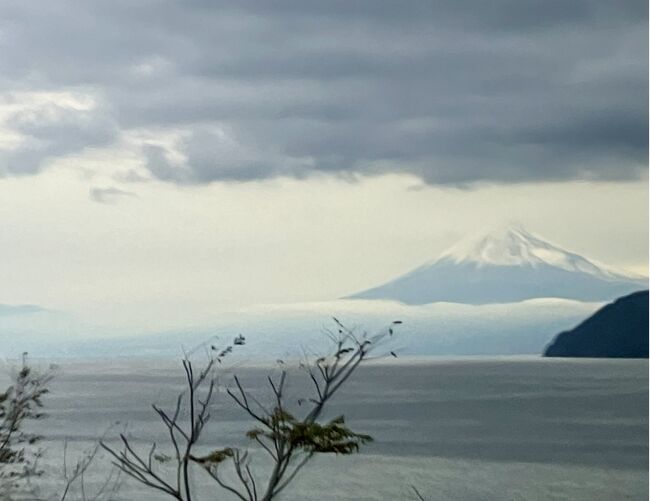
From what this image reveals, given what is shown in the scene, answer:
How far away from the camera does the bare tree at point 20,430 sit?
4.11 meters

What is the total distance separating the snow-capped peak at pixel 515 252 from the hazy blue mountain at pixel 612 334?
0.16 metres

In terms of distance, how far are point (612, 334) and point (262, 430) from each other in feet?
4.33

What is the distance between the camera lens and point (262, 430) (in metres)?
4.14

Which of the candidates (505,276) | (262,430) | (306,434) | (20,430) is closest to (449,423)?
(505,276)

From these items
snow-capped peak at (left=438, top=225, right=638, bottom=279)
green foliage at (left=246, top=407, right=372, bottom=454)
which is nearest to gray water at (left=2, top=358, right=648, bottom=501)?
green foliage at (left=246, top=407, right=372, bottom=454)

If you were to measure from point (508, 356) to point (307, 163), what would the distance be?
953 mm

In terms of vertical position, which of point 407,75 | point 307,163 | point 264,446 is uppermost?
point 407,75

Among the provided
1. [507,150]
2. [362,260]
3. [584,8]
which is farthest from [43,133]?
[584,8]

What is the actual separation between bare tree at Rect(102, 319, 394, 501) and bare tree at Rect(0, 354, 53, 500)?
0.79 feet

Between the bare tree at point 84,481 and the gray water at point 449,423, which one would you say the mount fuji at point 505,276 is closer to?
the gray water at point 449,423

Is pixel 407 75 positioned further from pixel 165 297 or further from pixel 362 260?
pixel 165 297

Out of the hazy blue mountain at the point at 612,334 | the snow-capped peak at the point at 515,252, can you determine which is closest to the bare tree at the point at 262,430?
the snow-capped peak at the point at 515,252

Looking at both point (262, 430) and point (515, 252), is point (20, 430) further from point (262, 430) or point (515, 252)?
point (515, 252)

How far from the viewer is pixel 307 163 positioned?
14.3 ft
